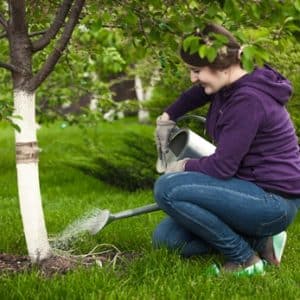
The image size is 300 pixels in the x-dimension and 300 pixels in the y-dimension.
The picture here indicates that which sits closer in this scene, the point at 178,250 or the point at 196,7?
the point at 196,7

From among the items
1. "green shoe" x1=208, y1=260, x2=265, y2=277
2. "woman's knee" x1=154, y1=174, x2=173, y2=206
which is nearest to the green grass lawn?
"green shoe" x1=208, y1=260, x2=265, y2=277

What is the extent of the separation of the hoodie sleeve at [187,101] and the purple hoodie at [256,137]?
34 centimetres

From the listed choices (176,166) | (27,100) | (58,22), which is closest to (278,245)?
(176,166)

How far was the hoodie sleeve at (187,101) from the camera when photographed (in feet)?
13.0

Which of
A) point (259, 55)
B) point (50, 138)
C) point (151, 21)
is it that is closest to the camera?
point (259, 55)

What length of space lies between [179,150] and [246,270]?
71 cm

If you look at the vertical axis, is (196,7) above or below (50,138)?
above

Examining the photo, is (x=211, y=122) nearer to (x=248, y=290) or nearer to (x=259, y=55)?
(x=248, y=290)

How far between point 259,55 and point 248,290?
1.22m

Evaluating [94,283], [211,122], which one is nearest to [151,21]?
[211,122]

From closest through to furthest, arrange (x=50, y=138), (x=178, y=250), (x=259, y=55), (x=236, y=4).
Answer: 1. (x=259, y=55)
2. (x=236, y=4)
3. (x=178, y=250)
4. (x=50, y=138)

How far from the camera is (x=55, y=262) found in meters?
3.73

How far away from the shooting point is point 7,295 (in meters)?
3.24

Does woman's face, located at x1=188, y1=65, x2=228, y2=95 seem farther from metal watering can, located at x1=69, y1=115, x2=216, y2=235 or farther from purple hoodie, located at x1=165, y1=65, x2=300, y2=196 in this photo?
metal watering can, located at x1=69, y1=115, x2=216, y2=235
